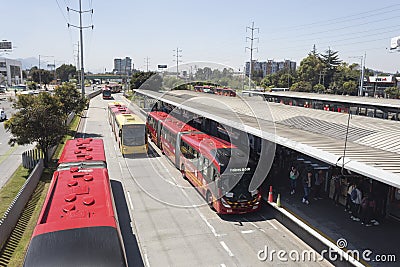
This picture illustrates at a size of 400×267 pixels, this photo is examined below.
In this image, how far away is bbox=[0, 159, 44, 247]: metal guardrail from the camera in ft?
32.2

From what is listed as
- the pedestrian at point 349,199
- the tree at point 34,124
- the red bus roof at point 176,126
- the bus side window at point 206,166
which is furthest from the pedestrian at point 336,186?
the tree at point 34,124

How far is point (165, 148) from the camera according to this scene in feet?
69.3

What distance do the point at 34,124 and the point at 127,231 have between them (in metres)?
8.36

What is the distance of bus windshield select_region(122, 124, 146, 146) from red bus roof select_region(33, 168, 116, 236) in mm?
9940

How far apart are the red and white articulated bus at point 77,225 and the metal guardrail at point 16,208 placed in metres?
1.77

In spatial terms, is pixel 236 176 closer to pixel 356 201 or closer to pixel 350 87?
pixel 356 201

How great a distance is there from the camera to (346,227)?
1109cm

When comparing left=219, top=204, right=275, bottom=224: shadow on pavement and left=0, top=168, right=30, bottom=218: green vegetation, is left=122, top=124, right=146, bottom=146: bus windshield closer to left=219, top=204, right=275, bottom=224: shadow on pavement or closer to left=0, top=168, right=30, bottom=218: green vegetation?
left=0, top=168, right=30, bottom=218: green vegetation

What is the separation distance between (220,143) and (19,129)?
382 inches

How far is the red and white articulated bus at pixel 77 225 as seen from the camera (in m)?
5.90

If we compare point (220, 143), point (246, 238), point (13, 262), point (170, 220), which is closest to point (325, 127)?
point (220, 143)

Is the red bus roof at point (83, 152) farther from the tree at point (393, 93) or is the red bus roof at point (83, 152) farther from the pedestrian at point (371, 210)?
the tree at point (393, 93)

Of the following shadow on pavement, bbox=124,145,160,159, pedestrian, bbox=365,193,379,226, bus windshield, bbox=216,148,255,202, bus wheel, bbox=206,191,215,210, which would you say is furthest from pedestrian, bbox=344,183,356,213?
shadow on pavement, bbox=124,145,160,159

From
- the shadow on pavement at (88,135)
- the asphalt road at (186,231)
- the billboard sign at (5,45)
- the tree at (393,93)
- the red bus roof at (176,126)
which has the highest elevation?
the billboard sign at (5,45)
